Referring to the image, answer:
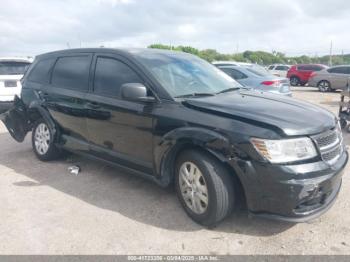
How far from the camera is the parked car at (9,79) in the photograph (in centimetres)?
899

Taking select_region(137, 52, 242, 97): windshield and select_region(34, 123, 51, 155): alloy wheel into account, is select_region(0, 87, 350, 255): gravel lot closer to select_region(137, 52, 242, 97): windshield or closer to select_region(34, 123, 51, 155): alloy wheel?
select_region(34, 123, 51, 155): alloy wheel

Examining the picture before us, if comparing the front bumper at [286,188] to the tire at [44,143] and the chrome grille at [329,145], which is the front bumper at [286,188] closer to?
the chrome grille at [329,145]

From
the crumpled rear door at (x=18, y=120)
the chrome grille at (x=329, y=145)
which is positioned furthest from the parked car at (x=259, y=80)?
the chrome grille at (x=329, y=145)

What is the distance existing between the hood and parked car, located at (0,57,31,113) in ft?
23.9

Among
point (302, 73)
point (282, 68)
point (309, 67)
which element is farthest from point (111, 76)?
point (282, 68)

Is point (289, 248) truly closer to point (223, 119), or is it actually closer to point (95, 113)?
point (223, 119)

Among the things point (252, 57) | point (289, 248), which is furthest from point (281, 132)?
point (252, 57)

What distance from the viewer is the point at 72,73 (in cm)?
484

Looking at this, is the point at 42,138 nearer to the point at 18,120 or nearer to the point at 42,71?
the point at 18,120

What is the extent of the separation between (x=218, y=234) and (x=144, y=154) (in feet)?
4.03

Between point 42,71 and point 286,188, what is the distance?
4.40 metres

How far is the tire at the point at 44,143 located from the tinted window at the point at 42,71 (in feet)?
2.21

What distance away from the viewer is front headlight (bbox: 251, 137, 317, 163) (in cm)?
284

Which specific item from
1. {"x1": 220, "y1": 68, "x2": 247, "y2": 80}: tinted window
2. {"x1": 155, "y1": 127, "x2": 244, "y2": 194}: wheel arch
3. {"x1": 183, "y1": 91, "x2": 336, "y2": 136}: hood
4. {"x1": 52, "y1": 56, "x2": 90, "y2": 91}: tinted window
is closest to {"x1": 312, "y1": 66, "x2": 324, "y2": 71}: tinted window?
{"x1": 220, "y1": 68, "x2": 247, "y2": 80}: tinted window
